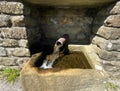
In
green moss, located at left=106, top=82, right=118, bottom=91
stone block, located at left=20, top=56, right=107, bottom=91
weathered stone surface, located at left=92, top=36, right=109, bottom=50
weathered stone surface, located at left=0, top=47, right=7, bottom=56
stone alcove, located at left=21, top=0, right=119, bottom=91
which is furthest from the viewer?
stone alcove, located at left=21, top=0, right=119, bottom=91

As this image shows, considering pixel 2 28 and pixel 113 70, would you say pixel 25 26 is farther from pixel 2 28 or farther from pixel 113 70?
pixel 113 70

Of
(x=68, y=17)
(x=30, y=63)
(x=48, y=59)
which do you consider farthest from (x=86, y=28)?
(x=30, y=63)

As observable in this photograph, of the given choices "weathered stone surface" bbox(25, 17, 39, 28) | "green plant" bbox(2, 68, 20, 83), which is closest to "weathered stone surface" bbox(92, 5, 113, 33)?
"weathered stone surface" bbox(25, 17, 39, 28)

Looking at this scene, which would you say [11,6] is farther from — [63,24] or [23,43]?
[63,24]

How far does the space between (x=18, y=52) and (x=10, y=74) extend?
303 mm

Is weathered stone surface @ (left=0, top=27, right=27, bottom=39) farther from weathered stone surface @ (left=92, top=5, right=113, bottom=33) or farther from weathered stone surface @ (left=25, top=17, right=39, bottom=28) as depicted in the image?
weathered stone surface @ (left=92, top=5, right=113, bottom=33)

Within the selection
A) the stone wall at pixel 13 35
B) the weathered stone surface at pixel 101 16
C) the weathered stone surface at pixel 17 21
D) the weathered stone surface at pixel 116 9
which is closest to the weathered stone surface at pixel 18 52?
the stone wall at pixel 13 35

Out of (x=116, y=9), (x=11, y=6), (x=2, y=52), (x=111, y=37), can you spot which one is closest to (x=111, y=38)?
(x=111, y=37)

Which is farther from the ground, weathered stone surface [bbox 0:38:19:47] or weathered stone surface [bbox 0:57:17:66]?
weathered stone surface [bbox 0:38:19:47]

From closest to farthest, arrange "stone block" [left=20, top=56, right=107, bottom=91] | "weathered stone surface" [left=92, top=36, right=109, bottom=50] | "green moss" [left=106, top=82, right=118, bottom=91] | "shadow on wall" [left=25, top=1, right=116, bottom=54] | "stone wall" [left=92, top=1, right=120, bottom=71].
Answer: "stone block" [left=20, top=56, right=107, bottom=91] → "green moss" [left=106, top=82, right=118, bottom=91] → "stone wall" [left=92, top=1, right=120, bottom=71] → "weathered stone surface" [left=92, top=36, right=109, bottom=50] → "shadow on wall" [left=25, top=1, right=116, bottom=54]

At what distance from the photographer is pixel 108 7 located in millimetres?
2211

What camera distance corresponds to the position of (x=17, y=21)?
218cm

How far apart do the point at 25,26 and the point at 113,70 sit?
1257 mm

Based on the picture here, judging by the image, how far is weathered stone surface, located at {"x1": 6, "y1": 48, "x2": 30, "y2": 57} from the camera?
227 centimetres
